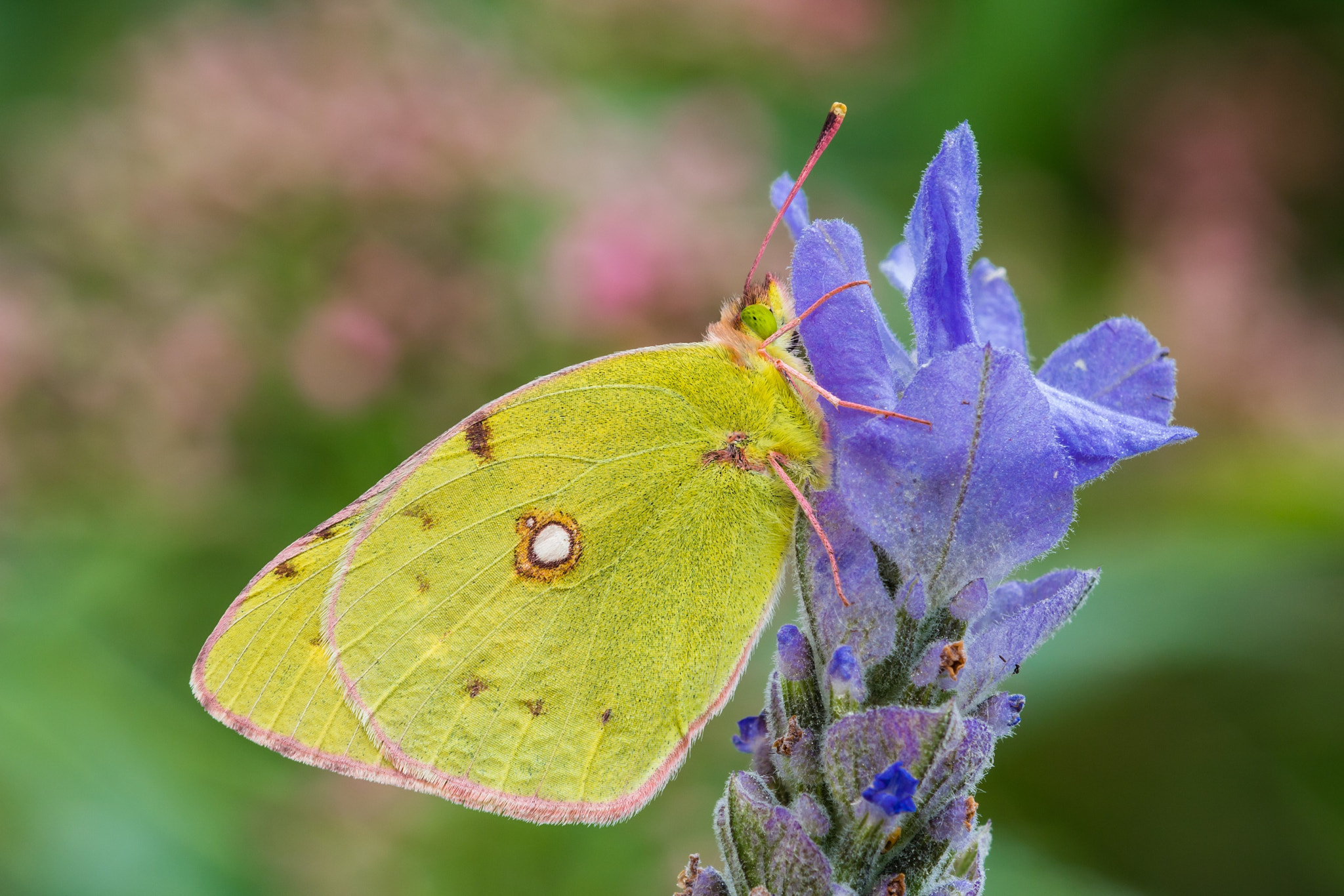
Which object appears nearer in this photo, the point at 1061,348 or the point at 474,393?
the point at 1061,348

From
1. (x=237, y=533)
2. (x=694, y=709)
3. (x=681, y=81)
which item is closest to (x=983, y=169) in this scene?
(x=681, y=81)

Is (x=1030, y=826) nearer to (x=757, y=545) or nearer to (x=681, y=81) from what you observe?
(x=757, y=545)

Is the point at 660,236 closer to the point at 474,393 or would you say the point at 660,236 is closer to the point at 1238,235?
the point at 474,393

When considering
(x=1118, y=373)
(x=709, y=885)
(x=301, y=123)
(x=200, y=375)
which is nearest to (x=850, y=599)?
(x=709, y=885)

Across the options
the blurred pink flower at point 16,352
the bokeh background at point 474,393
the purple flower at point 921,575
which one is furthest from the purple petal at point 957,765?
the blurred pink flower at point 16,352

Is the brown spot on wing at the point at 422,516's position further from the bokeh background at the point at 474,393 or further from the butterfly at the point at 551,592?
the bokeh background at the point at 474,393

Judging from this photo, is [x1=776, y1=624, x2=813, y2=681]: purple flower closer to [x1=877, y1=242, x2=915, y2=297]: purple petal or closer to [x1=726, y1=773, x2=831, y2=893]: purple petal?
[x1=726, y1=773, x2=831, y2=893]: purple petal
